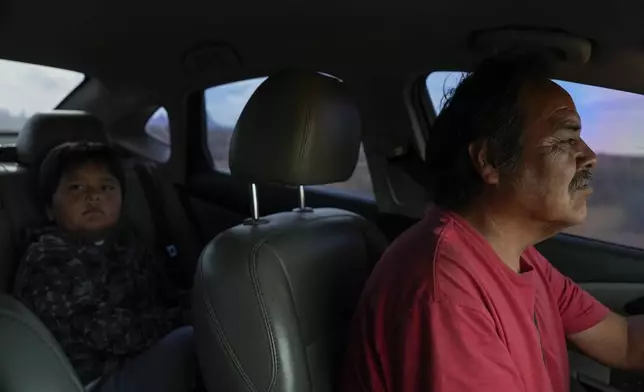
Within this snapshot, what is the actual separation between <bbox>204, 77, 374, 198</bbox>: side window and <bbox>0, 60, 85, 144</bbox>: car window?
65 centimetres

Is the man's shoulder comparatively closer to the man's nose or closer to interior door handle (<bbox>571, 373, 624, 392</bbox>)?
the man's nose

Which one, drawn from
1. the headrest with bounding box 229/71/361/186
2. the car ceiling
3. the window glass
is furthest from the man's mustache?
the window glass

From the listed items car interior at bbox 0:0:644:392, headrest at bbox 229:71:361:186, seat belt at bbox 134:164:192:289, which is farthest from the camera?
seat belt at bbox 134:164:192:289

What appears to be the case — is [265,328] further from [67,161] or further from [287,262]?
[67,161]

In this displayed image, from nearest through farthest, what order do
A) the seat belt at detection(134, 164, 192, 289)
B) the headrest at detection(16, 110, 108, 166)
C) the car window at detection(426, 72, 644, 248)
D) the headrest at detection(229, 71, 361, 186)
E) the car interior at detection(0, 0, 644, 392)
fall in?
the car interior at detection(0, 0, 644, 392) → the headrest at detection(229, 71, 361, 186) → the car window at detection(426, 72, 644, 248) → the headrest at detection(16, 110, 108, 166) → the seat belt at detection(134, 164, 192, 289)

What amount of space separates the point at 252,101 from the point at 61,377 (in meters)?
0.78

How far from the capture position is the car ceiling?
85.0 inches

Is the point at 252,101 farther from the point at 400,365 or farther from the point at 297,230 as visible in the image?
the point at 400,365

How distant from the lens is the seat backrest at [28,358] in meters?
1.70

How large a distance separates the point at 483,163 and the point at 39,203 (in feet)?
5.98

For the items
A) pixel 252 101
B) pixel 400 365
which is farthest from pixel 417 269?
pixel 252 101

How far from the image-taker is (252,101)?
202 centimetres

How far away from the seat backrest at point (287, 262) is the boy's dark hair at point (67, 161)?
0.96m

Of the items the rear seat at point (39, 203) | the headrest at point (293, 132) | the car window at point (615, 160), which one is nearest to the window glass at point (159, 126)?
the rear seat at point (39, 203)
